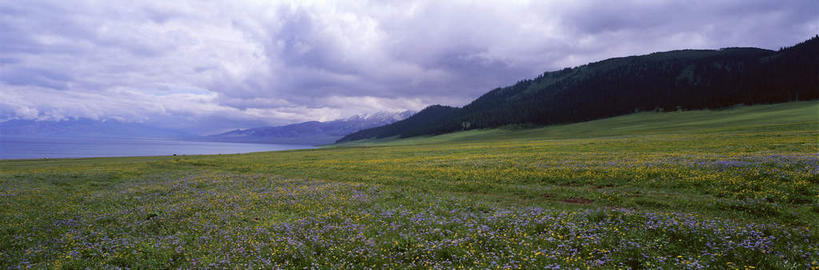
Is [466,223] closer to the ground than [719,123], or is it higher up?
closer to the ground

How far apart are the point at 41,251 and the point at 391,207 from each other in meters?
13.2

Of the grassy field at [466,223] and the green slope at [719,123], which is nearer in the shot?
the grassy field at [466,223]

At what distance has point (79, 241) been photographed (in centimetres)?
1238

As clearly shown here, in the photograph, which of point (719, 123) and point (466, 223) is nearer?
point (466, 223)

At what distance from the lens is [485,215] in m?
12.6

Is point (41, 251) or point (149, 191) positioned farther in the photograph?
point (149, 191)

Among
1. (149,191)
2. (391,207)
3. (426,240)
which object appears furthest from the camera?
(149,191)

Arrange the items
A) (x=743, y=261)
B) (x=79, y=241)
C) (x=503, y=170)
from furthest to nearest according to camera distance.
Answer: (x=503, y=170) → (x=79, y=241) → (x=743, y=261)

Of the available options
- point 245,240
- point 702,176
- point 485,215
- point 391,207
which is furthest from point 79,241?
point 702,176

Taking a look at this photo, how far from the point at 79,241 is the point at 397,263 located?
1334 cm

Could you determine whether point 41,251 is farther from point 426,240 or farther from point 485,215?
point 485,215

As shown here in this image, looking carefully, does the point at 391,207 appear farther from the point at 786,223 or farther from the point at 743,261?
the point at 786,223

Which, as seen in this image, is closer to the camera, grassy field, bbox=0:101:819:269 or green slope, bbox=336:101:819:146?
grassy field, bbox=0:101:819:269

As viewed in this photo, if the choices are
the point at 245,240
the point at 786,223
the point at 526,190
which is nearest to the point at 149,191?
the point at 245,240
